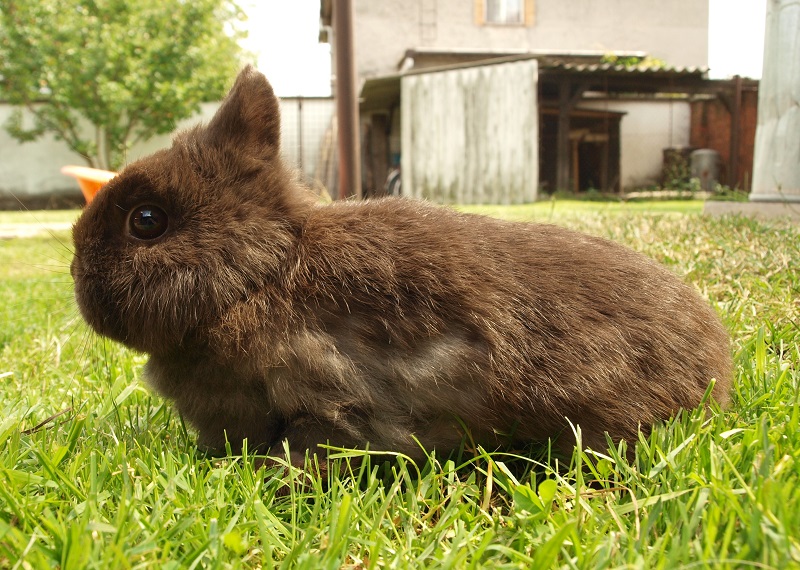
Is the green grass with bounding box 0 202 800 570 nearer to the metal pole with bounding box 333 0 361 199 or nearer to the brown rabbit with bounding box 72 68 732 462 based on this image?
the brown rabbit with bounding box 72 68 732 462

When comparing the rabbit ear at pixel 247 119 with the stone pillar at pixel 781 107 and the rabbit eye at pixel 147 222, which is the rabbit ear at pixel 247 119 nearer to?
the rabbit eye at pixel 147 222

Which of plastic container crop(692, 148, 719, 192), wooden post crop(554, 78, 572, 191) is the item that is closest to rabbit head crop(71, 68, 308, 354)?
wooden post crop(554, 78, 572, 191)

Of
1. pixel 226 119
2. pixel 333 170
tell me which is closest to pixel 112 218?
pixel 226 119

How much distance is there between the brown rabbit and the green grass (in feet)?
0.39

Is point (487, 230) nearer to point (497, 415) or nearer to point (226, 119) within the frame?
point (497, 415)

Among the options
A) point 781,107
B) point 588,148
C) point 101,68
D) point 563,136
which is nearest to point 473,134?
point 563,136

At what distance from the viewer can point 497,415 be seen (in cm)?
158

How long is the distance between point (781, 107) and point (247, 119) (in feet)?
14.5

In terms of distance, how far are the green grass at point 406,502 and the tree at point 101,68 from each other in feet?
58.1

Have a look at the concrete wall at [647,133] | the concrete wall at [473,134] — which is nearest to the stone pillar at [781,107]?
the concrete wall at [473,134]

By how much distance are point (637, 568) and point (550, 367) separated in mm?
629

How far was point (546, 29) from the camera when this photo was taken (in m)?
16.0

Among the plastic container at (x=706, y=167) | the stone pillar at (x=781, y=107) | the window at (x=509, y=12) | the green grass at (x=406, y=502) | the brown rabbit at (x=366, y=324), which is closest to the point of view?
the green grass at (x=406, y=502)

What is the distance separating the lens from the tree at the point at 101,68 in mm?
17344
